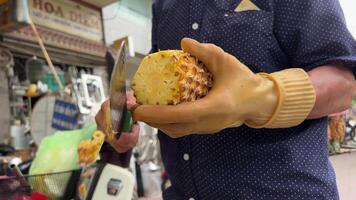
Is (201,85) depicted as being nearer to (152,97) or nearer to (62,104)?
(152,97)

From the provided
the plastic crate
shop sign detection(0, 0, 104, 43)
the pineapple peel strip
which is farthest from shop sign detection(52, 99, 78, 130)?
the plastic crate

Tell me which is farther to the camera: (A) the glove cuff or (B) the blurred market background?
(B) the blurred market background

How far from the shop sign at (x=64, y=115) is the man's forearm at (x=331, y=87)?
5.51 ft

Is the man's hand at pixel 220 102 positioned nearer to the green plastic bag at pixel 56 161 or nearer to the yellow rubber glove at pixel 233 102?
the yellow rubber glove at pixel 233 102

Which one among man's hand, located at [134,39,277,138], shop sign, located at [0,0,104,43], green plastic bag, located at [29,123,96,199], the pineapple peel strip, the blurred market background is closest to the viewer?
man's hand, located at [134,39,277,138]

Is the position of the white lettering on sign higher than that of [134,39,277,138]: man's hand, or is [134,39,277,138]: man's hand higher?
the white lettering on sign

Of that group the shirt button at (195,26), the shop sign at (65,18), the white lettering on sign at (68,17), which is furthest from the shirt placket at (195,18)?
the white lettering on sign at (68,17)

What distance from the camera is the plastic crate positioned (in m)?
0.67

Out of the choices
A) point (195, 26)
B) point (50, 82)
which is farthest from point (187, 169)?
point (50, 82)

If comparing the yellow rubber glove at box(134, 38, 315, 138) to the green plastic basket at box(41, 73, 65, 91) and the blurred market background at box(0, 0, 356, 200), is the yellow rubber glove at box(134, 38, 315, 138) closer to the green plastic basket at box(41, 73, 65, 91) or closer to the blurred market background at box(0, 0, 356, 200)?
the blurred market background at box(0, 0, 356, 200)

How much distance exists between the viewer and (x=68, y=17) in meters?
3.07

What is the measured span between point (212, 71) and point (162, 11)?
34 cm

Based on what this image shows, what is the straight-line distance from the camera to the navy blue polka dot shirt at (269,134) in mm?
490

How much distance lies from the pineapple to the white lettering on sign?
265 centimetres
